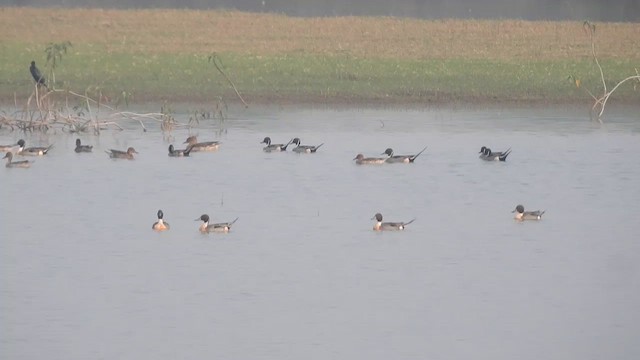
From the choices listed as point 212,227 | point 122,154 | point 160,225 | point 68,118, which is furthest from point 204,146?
point 212,227

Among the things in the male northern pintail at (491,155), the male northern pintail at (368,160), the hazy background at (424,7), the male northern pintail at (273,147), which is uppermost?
the hazy background at (424,7)

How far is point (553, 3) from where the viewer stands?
174ft

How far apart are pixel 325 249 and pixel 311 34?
21877mm

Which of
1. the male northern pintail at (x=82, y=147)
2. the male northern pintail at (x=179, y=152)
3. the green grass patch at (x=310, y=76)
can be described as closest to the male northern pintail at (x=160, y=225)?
the male northern pintail at (x=179, y=152)

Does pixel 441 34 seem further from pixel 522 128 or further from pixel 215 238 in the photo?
pixel 215 238

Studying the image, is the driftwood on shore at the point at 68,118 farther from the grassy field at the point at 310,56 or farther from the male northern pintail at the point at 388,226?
the male northern pintail at the point at 388,226

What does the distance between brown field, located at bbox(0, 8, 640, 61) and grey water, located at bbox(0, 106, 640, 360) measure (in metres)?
8.19

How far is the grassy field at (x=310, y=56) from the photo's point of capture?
3269cm

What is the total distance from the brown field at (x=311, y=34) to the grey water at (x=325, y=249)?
26.9ft

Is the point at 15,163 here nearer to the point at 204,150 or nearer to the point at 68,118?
the point at 68,118

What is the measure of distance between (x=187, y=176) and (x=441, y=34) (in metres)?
16.8

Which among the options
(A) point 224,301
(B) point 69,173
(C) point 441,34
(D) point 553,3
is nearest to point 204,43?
(C) point 441,34

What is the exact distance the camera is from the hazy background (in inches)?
1911

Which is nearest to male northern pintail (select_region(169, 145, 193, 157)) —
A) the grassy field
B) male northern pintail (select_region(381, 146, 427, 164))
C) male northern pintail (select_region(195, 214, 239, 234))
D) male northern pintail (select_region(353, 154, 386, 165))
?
male northern pintail (select_region(353, 154, 386, 165))
